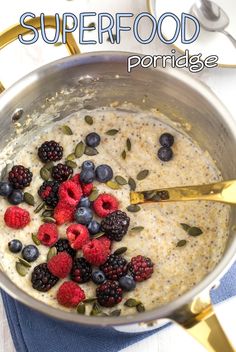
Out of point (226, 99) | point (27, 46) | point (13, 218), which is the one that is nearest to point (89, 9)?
point (27, 46)

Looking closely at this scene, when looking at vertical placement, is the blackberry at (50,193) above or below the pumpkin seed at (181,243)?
below

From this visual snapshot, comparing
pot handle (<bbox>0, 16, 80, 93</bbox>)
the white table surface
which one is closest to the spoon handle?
the white table surface

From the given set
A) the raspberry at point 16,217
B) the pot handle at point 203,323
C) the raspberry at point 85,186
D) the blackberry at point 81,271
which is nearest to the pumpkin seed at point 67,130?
the raspberry at point 85,186

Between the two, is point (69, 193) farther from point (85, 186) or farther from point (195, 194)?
point (195, 194)

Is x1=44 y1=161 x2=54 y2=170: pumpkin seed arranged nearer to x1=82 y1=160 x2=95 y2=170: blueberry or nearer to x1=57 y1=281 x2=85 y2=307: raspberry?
x1=82 y1=160 x2=95 y2=170: blueberry

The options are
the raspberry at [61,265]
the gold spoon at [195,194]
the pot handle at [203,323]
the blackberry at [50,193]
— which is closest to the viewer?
the pot handle at [203,323]

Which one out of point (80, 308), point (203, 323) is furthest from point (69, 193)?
point (203, 323)

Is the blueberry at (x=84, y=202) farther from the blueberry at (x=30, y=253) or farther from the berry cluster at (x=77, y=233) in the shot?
the blueberry at (x=30, y=253)
